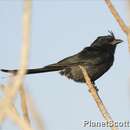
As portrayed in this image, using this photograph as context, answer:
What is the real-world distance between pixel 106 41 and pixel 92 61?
634 mm

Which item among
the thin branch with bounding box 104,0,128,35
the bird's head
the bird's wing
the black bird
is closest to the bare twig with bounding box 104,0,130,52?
the thin branch with bounding box 104,0,128,35

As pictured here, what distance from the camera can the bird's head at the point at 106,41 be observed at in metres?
6.70

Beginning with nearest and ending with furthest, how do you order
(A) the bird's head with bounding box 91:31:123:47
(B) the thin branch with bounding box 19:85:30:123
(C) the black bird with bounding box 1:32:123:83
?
(B) the thin branch with bounding box 19:85:30:123
(C) the black bird with bounding box 1:32:123:83
(A) the bird's head with bounding box 91:31:123:47

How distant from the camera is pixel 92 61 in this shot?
21.1ft

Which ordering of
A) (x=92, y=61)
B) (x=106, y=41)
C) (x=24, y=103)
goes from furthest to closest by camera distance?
(x=106, y=41) < (x=92, y=61) < (x=24, y=103)

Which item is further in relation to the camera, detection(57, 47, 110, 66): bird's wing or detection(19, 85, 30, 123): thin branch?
detection(57, 47, 110, 66): bird's wing

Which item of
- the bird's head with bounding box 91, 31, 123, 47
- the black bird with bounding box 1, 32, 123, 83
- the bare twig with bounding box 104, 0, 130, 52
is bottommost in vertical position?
the bare twig with bounding box 104, 0, 130, 52

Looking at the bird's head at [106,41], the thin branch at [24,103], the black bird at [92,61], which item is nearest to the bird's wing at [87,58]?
the black bird at [92,61]

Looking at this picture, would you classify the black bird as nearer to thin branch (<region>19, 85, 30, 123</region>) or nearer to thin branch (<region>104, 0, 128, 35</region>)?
thin branch (<region>104, 0, 128, 35</region>)

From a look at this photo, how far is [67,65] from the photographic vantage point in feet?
20.3

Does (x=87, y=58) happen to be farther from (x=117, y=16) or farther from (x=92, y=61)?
(x=117, y=16)

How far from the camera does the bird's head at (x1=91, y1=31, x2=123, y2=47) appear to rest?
6699 millimetres

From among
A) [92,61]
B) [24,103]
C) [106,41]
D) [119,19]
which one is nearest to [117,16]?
[119,19]

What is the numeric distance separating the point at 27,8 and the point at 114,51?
17.2 ft
